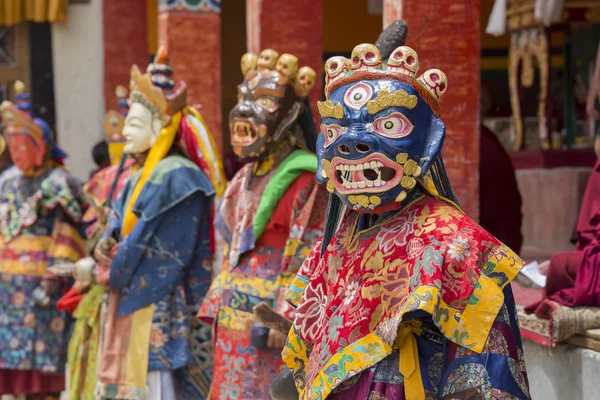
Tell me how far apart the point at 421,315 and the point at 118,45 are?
30.9 feet

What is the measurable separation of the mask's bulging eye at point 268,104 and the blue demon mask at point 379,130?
5.68 ft

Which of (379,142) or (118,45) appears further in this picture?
(118,45)

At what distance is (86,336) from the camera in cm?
634

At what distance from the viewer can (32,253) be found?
7168 millimetres

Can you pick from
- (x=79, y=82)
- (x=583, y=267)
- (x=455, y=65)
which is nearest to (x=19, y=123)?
(x=455, y=65)

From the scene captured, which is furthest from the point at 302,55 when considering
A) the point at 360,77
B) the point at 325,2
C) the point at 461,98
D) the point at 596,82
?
the point at 325,2

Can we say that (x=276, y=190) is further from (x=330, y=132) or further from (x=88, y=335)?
(x=88, y=335)

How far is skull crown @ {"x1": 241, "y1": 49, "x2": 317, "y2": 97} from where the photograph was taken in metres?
4.95

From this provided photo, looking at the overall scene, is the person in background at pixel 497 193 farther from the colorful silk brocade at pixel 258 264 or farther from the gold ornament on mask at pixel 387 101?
the gold ornament on mask at pixel 387 101

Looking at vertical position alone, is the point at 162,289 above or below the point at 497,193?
below

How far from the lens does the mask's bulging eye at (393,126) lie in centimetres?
310

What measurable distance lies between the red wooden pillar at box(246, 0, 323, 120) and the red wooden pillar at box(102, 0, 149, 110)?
452 cm

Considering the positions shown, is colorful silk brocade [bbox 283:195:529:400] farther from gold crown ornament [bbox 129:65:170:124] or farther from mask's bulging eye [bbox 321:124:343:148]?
gold crown ornament [bbox 129:65:170:124]

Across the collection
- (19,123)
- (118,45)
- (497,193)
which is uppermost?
(118,45)
